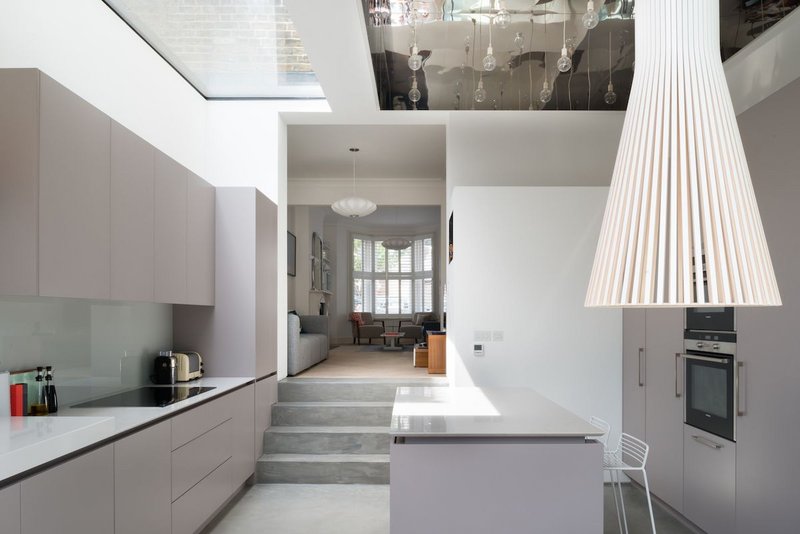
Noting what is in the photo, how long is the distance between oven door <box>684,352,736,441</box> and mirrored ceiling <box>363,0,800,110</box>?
188 centimetres

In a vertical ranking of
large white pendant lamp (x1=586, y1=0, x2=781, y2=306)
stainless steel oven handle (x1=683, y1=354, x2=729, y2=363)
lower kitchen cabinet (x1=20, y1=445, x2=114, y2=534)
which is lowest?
lower kitchen cabinet (x1=20, y1=445, x2=114, y2=534)

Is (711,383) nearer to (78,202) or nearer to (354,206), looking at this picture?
(78,202)

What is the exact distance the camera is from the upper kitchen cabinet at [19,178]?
2.17m

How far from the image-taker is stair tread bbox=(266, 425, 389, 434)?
4.80 metres

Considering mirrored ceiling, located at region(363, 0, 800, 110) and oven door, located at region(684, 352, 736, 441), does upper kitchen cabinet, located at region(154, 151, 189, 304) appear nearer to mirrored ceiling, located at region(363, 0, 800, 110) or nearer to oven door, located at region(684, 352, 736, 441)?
mirrored ceiling, located at region(363, 0, 800, 110)

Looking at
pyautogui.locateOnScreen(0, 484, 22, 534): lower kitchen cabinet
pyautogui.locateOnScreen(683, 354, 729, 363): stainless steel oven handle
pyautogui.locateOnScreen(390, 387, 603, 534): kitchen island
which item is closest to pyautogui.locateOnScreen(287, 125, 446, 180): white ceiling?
pyautogui.locateOnScreen(683, 354, 729, 363): stainless steel oven handle

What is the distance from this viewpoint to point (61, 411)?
281 cm

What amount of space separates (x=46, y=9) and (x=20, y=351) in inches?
71.1

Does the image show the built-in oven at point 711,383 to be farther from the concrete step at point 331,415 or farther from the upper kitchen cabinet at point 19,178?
the upper kitchen cabinet at point 19,178

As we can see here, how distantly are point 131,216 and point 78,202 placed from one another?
52 cm

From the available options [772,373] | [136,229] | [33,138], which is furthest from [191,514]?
[772,373]

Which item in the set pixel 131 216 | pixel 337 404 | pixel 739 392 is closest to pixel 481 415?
pixel 739 392

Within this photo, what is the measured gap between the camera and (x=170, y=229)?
11.6 ft

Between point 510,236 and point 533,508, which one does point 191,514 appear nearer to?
point 533,508
